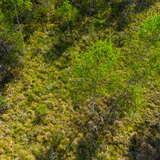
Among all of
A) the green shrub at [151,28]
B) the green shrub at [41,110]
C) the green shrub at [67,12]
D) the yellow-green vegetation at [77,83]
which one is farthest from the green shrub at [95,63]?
the green shrub at [67,12]

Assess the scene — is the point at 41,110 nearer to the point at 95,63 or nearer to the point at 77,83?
the point at 77,83

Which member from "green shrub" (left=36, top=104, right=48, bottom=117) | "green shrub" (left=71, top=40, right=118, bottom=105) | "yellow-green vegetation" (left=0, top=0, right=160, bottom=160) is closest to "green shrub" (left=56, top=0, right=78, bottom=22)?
"yellow-green vegetation" (left=0, top=0, right=160, bottom=160)

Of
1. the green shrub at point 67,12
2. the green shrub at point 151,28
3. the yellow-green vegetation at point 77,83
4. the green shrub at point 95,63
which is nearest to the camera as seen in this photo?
the green shrub at point 95,63

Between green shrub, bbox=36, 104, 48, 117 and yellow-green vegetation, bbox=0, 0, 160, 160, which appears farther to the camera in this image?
green shrub, bbox=36, 104, 48, 117

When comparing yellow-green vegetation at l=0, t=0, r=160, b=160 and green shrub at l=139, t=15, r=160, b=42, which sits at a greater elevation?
green shrub at l=139, t=15, r=160, b=42

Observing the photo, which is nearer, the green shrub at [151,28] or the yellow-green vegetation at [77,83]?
the green shrub at [151,28]

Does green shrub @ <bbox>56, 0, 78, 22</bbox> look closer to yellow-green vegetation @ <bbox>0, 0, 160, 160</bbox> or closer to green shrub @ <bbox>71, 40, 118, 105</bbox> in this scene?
yellow-green vegetation @ <bbox>0, 0, 160, 160</bbox>

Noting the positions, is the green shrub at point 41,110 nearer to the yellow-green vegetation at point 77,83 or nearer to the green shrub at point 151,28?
the yellow-green vegetation at point 77,83

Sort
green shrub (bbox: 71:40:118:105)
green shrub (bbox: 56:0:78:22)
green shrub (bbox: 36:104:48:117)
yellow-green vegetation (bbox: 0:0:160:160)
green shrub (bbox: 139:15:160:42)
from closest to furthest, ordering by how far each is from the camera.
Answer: green shrub (bbox: 71:40:118:105), green shrub (bbox: 139:15:160:42), yellow-green vegetation (bbox: 0:0:160:160), green shrub (bbox: 36:104:48:117), green shrub (bbox: 56:0:78:22)

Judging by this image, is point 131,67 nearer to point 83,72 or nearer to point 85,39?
point 85,39
